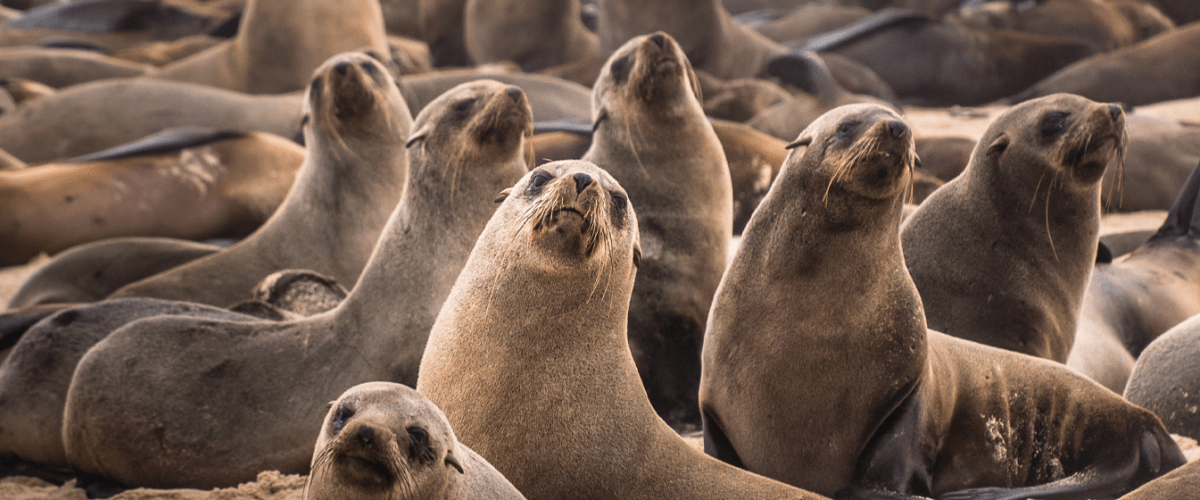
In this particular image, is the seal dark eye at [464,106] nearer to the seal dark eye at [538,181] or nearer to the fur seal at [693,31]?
the seal dark eye at [538,181]

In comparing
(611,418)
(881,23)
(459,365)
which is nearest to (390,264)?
(459,365)

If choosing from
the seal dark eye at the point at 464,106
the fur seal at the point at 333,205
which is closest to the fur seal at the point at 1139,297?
the seal dark eye at the point at 464,106

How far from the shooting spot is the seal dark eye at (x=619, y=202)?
2967 mm

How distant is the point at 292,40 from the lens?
9.35m

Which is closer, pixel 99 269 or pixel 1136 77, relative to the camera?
pixel 99 269

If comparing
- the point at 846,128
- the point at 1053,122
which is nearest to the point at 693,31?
the point at 1053,122

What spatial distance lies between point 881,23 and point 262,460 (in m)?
9.26

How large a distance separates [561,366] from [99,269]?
3685 mm

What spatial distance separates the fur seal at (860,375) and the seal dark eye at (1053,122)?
3.46ft

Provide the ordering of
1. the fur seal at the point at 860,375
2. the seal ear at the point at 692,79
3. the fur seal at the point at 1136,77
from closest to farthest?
the fur seal at the point at 860,375 → the seal ear at the point at 692,79 → the fur seal at the point at 1136,77

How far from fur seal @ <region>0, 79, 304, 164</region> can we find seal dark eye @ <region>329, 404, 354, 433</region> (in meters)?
6.07

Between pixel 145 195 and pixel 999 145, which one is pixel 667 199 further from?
pixel 145 195

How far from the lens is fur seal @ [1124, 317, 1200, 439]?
4.05m

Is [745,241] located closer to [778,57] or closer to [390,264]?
[390,264]
